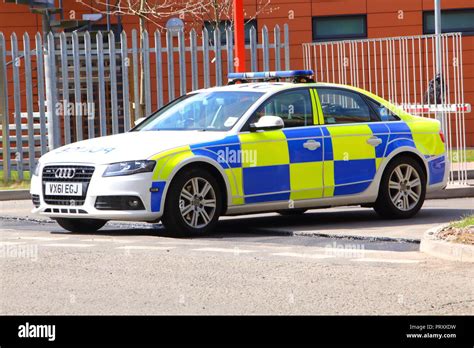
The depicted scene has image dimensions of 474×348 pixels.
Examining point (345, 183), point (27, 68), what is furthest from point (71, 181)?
point (27, 68)

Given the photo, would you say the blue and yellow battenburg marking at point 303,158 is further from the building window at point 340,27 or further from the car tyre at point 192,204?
the building window at point 340,27

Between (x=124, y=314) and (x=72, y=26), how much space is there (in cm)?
2195

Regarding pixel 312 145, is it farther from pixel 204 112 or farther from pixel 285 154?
pixel 204 112

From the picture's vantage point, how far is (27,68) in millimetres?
21516

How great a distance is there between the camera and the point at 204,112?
13.8 meters

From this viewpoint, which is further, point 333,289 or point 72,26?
point 72,26

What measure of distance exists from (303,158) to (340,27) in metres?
21.2

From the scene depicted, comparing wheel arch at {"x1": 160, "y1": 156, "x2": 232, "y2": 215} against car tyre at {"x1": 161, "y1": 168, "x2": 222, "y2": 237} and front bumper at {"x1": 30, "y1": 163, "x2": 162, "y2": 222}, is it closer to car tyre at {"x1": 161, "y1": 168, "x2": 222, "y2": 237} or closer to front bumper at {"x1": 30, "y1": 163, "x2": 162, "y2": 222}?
car tyre at {"x1": 161, "y1": 168, "x2": 222, "y2": 237}

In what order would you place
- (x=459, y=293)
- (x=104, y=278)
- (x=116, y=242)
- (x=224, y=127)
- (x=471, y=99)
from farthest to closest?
Answer: (x=471, y=99) < (x=224, y=127) < (x=116, y=242) < (x=104, y=278) < (x=459, y=293)

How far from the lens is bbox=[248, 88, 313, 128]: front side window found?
539 inches

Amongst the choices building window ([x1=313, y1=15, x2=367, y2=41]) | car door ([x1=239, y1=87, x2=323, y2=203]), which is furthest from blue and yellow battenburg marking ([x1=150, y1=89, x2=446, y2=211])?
building window ([x1=313, y1=15, x2=367, y2=41])

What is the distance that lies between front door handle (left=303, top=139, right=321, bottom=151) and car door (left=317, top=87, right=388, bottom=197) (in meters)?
0.14

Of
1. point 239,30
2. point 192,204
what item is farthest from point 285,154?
point 239,30
